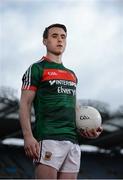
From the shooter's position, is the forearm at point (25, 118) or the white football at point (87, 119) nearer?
the forearm at point (25, 118)

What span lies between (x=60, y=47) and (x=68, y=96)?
37 cm

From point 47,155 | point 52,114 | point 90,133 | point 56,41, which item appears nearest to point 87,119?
point 90,133

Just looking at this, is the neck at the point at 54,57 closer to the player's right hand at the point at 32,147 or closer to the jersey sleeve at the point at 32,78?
the jersey sleeve at the point at 32,78

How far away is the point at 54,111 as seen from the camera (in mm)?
3014

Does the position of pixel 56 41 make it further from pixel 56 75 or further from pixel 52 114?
pixel 52 114

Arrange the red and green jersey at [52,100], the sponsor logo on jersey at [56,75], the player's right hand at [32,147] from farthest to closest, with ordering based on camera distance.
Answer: the sponsor logo on jersey at [56,75], the red and green jersey at [52,100], the player's right hand at [32,147]

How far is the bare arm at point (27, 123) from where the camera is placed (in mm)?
2875

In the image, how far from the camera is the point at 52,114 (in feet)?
9.87

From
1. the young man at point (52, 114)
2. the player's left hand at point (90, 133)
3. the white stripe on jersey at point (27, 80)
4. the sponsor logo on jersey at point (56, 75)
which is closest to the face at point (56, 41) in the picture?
the young man at point (52, 114)

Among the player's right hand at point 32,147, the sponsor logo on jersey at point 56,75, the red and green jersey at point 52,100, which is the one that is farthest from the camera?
the sponsor logo on jersey at point 56,75

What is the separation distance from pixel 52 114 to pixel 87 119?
33 centimetres

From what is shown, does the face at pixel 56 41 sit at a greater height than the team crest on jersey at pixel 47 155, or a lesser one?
greater

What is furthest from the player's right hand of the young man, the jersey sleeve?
the jersey sleeve

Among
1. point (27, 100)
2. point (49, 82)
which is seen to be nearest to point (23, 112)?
point (27, 100)
